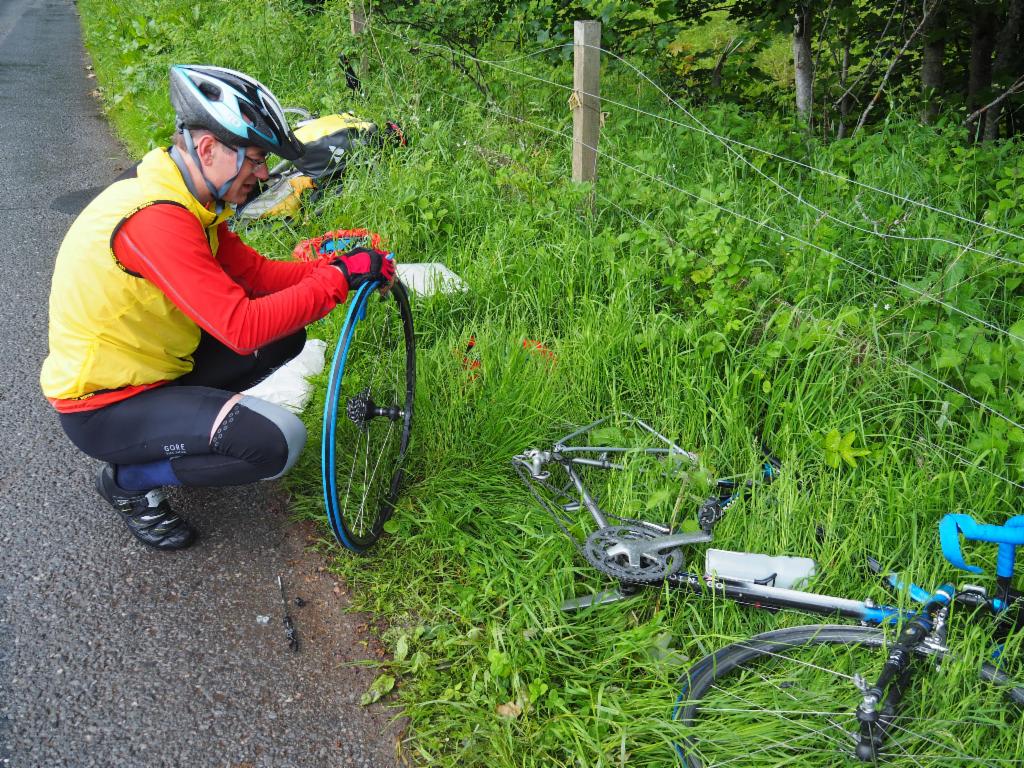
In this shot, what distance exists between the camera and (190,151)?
8.49ft

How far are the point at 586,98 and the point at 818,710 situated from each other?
308 cm

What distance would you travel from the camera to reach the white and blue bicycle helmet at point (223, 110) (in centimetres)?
253

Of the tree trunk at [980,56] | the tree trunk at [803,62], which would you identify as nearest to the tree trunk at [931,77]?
the tree trunk at [980,56]

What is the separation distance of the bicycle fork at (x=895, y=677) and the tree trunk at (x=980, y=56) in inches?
186

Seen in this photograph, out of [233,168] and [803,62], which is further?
[803,62]

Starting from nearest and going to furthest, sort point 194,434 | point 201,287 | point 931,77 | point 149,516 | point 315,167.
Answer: point 201,287 < point 194,434 < point 149,516 < point 315,167 < point 931,77

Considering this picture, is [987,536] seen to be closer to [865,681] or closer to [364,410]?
[865,681]

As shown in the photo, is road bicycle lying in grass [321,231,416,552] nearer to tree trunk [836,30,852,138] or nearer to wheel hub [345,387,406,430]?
wheel hub [345,387,406,430]

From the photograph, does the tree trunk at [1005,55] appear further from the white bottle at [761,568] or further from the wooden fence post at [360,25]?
the wooden fence post at [360,25]

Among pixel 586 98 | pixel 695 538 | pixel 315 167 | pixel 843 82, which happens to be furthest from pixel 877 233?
pixel 315 167

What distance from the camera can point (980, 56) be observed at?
19.7 ft

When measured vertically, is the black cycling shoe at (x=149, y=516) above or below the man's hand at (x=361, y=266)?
below

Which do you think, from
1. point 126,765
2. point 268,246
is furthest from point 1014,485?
point 268,246

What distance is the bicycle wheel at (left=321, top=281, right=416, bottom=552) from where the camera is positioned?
270 cm
